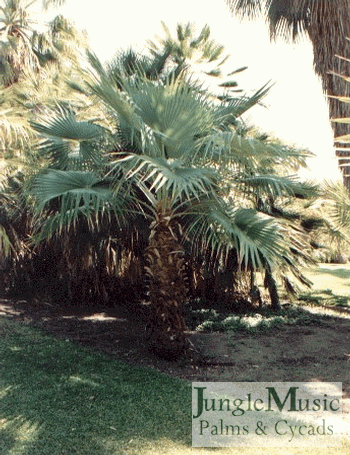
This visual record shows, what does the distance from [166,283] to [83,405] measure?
1891 mm

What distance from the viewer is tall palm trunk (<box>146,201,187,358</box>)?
6.44 m

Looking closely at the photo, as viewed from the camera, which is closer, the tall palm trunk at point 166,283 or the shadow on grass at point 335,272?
the tall palm trunk at point 166,283

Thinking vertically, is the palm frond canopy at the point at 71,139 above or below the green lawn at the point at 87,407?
above

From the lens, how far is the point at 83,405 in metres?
5.10

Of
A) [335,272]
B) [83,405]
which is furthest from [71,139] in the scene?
[335,272]

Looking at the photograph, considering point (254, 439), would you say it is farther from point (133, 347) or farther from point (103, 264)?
point (103, 264)

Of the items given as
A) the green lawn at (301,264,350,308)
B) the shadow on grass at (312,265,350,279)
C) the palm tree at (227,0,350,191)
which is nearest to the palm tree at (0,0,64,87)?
the palm tree at (227,0,350,191)

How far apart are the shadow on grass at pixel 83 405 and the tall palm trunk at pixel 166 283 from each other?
56 centimetres

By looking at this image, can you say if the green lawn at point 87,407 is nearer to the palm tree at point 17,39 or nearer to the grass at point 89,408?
the grass at point 89,408

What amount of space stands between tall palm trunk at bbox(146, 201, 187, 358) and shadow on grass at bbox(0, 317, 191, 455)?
556 millimetres

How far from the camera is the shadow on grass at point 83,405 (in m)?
4.27

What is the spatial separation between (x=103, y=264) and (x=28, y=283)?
6.78 ft

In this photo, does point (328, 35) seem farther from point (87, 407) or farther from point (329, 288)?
point (329, 288)

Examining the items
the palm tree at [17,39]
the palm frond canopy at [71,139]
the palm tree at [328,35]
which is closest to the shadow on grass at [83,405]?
the palm frond canopy at [71,139]
